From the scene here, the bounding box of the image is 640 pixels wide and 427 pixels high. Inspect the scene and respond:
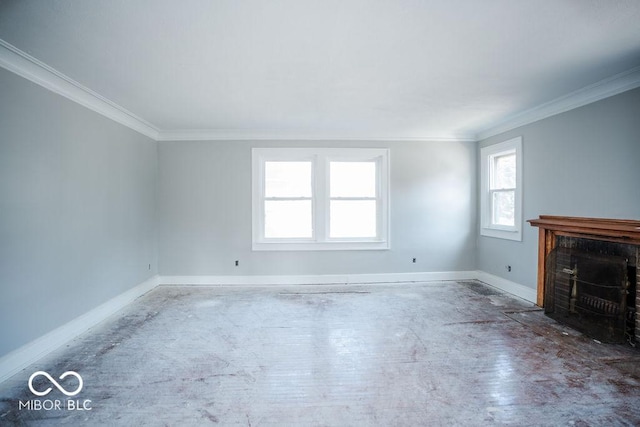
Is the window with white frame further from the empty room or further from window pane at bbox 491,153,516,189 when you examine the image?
window pane at bbox 491,153,516,189

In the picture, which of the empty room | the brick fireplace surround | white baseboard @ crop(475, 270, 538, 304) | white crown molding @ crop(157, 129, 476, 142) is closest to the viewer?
the empty room

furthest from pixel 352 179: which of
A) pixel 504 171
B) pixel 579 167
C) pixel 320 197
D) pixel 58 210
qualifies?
pixel 58 210

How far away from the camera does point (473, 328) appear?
2.97 m

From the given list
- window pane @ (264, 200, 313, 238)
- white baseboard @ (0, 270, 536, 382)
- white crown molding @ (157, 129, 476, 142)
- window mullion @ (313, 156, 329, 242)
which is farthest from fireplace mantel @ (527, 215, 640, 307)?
window pane @ (264, 200, 313, 238)

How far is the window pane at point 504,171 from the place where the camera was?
13.9 ft

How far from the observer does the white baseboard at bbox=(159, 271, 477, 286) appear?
4602mm

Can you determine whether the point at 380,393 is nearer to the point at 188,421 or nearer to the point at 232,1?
the point at 188,421

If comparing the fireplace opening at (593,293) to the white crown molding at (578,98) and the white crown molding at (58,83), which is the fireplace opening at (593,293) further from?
the white crown molding at (58,83)

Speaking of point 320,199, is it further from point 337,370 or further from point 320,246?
point 337,370

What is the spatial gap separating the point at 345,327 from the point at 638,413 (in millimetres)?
2154

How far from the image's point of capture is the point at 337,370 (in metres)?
2.22

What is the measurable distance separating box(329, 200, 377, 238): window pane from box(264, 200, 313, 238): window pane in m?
0.43

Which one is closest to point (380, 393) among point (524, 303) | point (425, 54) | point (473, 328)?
point (473, 328)

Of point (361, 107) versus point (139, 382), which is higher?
point (361, 107)
